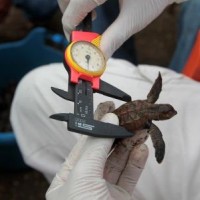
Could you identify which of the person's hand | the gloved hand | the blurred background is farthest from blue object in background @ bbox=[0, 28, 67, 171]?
the person's hand

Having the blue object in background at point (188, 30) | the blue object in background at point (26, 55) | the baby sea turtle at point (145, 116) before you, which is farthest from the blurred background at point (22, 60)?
the baby sea turtle at point (145, 116)

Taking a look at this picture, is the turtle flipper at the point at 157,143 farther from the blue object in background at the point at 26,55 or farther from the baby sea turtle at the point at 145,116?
the blue object in background at the point at 26,55

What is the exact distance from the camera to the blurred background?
5.47ft

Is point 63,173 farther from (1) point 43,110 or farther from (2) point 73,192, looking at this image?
(1) point 43,110

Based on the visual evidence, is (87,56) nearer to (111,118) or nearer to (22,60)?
(111,118)

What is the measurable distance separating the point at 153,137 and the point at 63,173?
224 mm

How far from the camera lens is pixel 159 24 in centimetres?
236

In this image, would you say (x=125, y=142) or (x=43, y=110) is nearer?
(x=125, y=142)

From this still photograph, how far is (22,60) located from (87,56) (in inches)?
39.2

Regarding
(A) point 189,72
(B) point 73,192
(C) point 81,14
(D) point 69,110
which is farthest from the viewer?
(A) point 189,72

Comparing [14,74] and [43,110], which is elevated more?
[43,110]

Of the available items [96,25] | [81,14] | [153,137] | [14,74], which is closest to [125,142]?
[153,137]

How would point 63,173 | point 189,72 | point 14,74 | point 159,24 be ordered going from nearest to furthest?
point 63,173
point 189,72
point 14,74
point 159,24

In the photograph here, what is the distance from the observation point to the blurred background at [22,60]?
1.67 metres
